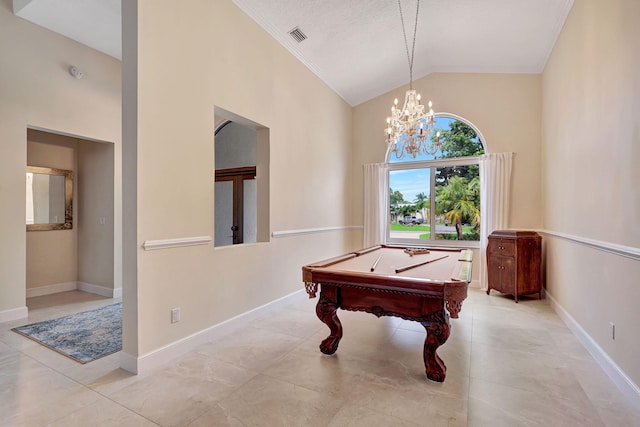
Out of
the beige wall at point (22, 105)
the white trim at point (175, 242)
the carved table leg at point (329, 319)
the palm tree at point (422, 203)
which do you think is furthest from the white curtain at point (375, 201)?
the beige wall at point (22, 105)

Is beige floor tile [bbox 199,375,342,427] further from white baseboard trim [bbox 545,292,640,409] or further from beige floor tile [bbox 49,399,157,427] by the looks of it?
white baseboard trim [bbox 545,292,640,409]

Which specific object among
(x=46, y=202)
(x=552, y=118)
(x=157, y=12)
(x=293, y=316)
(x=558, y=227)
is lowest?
(x=293, y=316)

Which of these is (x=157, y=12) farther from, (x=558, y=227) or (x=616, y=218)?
(x=558, y=227)

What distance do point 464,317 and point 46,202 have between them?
625cm

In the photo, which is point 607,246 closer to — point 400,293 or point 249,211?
point 400,293

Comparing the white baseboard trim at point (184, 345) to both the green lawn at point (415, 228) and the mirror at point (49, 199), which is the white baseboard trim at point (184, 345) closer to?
the green lawn at point (415, 228)

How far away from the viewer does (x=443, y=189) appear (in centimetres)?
550

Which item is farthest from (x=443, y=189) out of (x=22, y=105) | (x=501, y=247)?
(x=22, y=105)

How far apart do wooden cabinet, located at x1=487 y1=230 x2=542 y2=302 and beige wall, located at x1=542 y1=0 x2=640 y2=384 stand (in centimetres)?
37

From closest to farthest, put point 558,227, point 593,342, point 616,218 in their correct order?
point 616,218 < point 593,342 < point 558,227

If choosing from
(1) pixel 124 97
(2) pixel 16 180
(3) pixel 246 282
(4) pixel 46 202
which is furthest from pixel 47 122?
(3) pixel 246 282

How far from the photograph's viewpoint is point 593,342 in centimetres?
267

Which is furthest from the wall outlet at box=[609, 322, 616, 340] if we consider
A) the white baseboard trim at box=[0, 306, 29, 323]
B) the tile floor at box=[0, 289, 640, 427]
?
the white baseboard trim at box=[0, 306, 29, 323]

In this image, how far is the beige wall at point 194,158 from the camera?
239 centimetres
